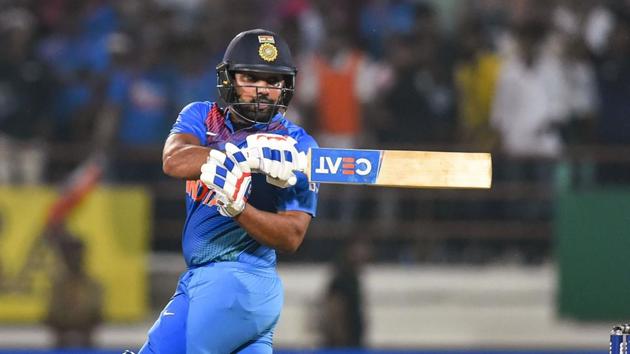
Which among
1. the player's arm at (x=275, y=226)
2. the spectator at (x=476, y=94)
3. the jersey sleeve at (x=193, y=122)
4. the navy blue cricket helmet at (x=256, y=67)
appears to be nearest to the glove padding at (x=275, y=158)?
the player's arm at (x=275, y=226)

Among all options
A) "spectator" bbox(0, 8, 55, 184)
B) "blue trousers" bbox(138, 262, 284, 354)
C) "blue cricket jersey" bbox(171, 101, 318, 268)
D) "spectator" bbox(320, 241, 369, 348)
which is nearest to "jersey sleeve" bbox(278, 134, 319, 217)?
"blue cricket jersey" bbox(171, 101, 318, 268)

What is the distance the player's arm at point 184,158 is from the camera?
3.80 metres

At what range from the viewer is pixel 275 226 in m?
3.88

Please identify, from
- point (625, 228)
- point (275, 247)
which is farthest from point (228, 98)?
point (625, 228)

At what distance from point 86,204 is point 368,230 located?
220 centimetres

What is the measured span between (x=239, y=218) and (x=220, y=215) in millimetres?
234

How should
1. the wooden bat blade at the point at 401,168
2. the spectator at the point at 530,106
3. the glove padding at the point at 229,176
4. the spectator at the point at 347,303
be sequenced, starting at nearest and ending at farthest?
the glove padding at the point at 229,176, the wooden bat blade at the point at 401,168, the spectator at the point at 347,303, the spectator at the point at 530,106

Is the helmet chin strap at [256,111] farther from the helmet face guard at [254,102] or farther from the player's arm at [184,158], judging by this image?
the player's arm at [184,158]

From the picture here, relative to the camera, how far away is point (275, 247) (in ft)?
12.9

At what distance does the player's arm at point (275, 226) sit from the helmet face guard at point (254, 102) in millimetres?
327

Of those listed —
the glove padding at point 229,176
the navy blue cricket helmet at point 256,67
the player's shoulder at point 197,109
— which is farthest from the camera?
the player's shoulder at point 197,109

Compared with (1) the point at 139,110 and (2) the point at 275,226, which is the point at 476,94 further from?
(2) the point at 275,226

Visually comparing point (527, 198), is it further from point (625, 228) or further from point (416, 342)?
point (416, 342)

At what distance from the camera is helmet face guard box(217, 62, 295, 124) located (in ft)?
→ 13.2
